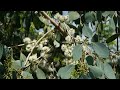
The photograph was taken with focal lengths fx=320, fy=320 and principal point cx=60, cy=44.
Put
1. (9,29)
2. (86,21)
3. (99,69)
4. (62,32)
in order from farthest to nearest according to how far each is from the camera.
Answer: (9,29), (62,32), (86,21), (99,69)

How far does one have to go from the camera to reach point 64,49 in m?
1.53

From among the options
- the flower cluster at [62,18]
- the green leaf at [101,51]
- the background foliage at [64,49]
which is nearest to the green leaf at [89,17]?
the background foliage at [64,49]

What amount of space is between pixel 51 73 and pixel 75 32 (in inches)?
10.9

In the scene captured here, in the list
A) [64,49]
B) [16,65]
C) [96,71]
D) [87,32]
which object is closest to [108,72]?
[96,71]

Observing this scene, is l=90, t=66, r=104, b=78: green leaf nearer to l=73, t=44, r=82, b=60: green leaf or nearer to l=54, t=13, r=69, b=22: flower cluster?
l=73, t=44, r=82, b=60: green leaf

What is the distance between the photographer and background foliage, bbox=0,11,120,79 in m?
1.09

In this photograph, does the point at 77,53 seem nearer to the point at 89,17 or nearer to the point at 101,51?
the point at 101,51

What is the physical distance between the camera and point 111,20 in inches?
56.0

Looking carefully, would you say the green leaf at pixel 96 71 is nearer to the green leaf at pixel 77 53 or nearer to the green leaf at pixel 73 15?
the green leaf at pixel 77 53

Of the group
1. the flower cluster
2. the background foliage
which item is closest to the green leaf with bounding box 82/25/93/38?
the background foliage

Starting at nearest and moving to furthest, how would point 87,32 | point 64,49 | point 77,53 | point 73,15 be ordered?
point 77,53, point 87,32, point 73,15, point 64,49

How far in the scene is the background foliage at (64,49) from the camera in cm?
109
